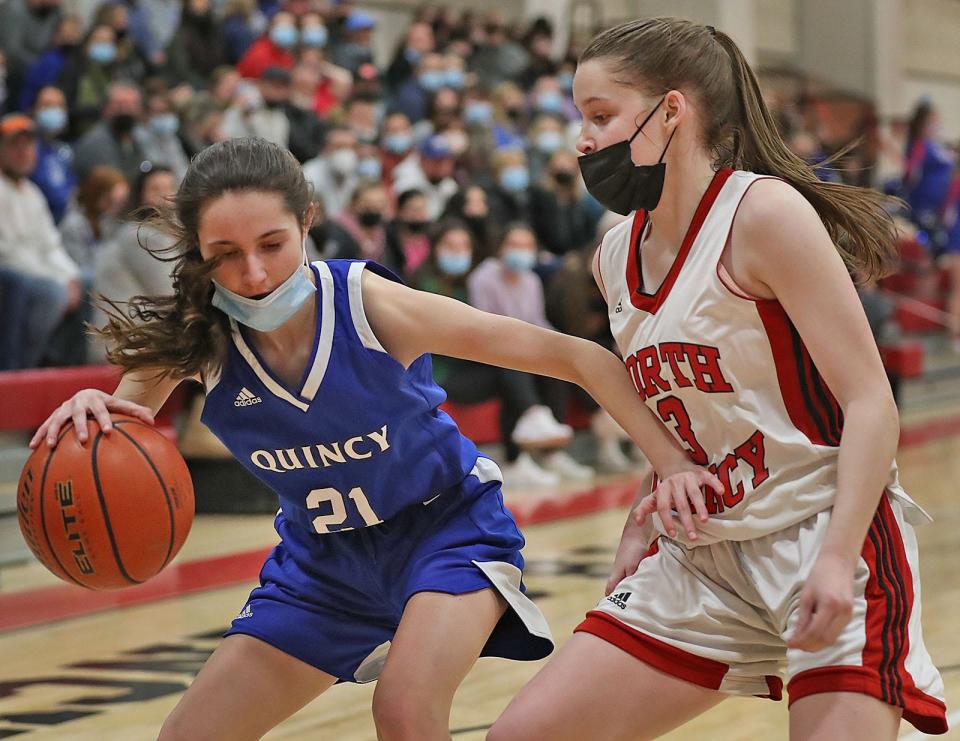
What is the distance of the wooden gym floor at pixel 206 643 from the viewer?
12.5ft

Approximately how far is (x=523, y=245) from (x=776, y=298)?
6.41 meters

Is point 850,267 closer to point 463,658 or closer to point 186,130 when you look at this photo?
point 463,658

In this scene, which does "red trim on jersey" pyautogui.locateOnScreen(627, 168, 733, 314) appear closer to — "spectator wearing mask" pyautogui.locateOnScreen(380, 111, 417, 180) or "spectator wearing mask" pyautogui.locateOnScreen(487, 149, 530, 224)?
"spectator wearing mask" pyautogui.locateOnScreen(487, 149, 530, 224)

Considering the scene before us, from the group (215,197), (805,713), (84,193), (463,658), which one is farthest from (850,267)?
(84,193)

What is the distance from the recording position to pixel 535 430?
27.6 ft

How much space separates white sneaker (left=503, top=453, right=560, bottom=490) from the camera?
839 cm

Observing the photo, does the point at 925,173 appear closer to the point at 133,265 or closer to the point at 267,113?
Result: the point at 267,113

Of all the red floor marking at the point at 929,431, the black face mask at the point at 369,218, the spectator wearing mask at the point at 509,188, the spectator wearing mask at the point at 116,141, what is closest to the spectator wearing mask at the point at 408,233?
the black face mask at the point at 369,218

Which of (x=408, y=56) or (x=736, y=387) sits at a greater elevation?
(x=408, y=56)

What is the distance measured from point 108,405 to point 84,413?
0.17ft

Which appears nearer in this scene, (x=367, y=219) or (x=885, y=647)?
(x=885, y=647)

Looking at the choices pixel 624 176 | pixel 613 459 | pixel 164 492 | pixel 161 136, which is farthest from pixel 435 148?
pixel 624 176

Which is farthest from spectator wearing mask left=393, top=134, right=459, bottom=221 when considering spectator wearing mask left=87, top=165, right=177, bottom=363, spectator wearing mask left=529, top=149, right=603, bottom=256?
spectator wearing mask left=87, top=165, right=177, bottom=363

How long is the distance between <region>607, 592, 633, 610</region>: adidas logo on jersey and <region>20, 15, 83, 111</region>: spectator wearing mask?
763 cm
